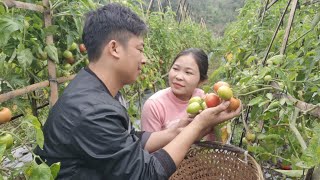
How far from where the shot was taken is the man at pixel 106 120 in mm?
1229

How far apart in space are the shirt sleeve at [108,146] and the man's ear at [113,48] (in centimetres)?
24

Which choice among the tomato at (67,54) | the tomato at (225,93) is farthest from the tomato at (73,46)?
the tomato at (225,93)

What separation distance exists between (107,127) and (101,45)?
0.38 m

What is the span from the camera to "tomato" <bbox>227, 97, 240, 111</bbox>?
151cm

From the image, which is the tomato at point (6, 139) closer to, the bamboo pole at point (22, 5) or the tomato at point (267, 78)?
the bamboo pole at point (22, 5)

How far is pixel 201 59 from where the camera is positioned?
7.18 ft

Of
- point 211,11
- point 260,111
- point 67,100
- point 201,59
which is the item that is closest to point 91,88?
point 67,100

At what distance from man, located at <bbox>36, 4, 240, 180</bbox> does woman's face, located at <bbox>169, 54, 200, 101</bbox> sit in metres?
0.61

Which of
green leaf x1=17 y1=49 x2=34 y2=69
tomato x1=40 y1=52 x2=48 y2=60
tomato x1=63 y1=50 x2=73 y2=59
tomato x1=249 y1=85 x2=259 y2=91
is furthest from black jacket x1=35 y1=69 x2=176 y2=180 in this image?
tomato x1=63 y1=50 x2=73 y2=59

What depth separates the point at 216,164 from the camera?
73.8 inches

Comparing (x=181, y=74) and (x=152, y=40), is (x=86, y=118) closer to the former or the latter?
(x=181, y=74)

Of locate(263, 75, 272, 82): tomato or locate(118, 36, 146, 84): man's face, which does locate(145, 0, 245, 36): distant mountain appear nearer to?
locate(263, 75, 272, 82): tomato

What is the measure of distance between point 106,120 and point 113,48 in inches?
12.7

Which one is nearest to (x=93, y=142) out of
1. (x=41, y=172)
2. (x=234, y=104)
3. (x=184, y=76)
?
(x=41, y=172)
